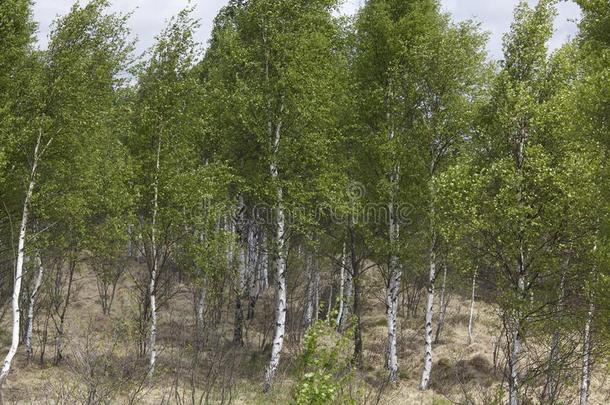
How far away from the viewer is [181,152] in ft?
59.5

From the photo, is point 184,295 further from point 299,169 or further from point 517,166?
point 517,166

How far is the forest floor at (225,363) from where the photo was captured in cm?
1495

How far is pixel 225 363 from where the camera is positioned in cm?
1873

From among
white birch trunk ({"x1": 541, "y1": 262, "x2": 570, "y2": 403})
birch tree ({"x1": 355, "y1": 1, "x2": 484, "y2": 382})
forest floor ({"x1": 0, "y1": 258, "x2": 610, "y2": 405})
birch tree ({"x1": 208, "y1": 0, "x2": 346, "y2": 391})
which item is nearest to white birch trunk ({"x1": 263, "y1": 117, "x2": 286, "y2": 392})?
birch tree ({"x1": 208, "y1": 0, "x2": 346, "y2": 391})

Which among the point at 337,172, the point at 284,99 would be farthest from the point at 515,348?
the point at 284,99

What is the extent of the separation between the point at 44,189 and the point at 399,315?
20.8 metres

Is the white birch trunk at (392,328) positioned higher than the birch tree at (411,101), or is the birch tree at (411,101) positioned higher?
the birch tree at (411,101)

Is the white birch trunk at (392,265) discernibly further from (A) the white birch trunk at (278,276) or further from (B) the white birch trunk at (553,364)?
(B) the white birch trunk at (553,364)

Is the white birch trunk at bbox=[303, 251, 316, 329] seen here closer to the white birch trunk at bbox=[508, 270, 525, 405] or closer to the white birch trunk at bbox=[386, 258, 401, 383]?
the white birch trunk at bbox=[386, 258, 401, 383]

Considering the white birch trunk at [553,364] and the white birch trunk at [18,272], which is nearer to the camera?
the white birch trunk at [553,364]

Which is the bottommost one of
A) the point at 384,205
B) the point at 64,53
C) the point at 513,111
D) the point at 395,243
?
the point at 395,243

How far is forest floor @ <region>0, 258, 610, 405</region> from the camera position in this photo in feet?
49.0

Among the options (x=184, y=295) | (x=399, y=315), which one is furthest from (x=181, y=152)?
(x=399, y=315)

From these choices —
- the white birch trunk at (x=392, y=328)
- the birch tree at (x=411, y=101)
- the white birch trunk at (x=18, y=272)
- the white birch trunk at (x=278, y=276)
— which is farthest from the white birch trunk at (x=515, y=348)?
the white birch trunk at (x=18, y=272)
